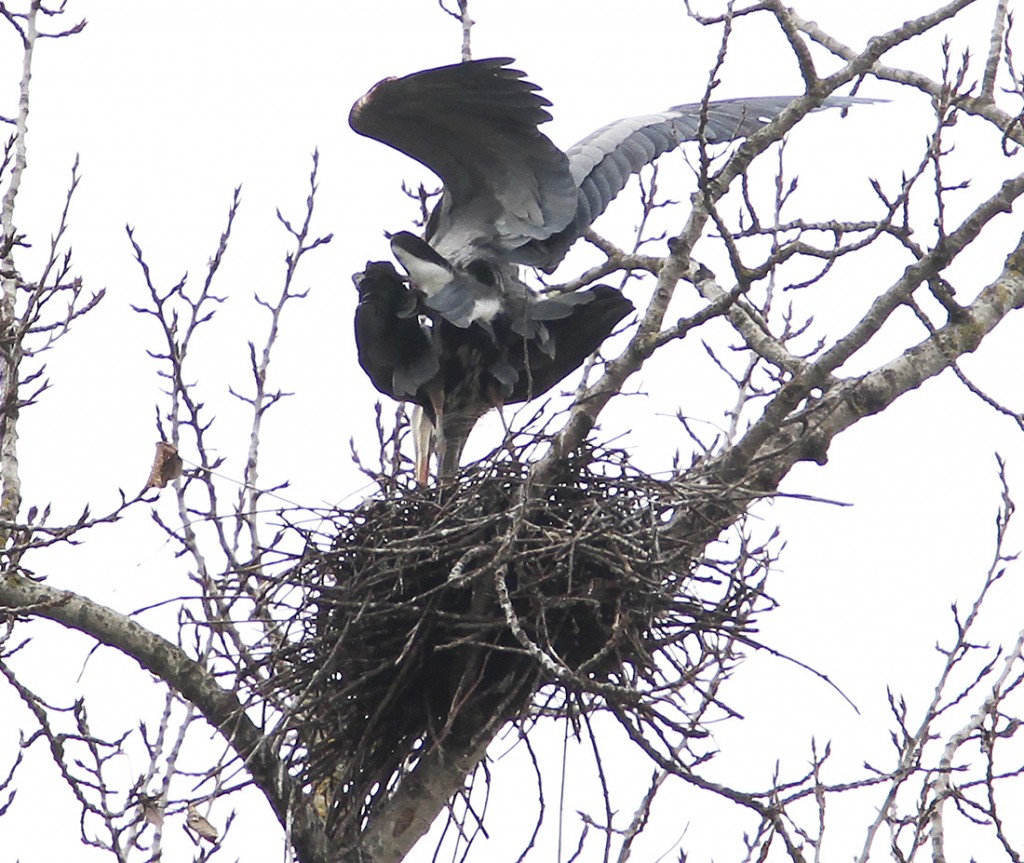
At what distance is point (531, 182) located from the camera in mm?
4387

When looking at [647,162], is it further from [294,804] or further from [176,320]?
[294,804]

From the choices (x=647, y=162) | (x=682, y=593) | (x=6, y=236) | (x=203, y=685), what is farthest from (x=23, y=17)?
(x=682, y=593)

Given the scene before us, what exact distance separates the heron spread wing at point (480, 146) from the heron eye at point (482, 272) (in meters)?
0.07

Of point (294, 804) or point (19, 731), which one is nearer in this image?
point (294, 804)

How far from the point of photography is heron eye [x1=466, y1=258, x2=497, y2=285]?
4.39m

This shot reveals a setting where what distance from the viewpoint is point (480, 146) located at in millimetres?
4367

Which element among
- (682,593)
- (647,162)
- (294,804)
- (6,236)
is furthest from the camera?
(647,162)

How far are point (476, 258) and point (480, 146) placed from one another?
1.07 ft

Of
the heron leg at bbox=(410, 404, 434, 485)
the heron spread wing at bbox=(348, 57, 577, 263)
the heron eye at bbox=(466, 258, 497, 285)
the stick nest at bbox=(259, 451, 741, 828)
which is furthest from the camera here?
the heron leg at bbox=(410, 404, 434, 485)

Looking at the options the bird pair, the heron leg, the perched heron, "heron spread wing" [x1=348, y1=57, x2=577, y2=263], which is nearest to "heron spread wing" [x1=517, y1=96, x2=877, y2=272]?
the perched heron

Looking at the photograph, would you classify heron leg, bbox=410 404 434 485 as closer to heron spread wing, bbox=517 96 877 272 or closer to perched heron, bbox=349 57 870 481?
perched heron, bbox=349 57 870 481

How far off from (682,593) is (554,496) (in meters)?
0.42

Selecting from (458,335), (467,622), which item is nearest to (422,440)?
(458,335)

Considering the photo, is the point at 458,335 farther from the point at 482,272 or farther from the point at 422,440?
the point at 422,440
